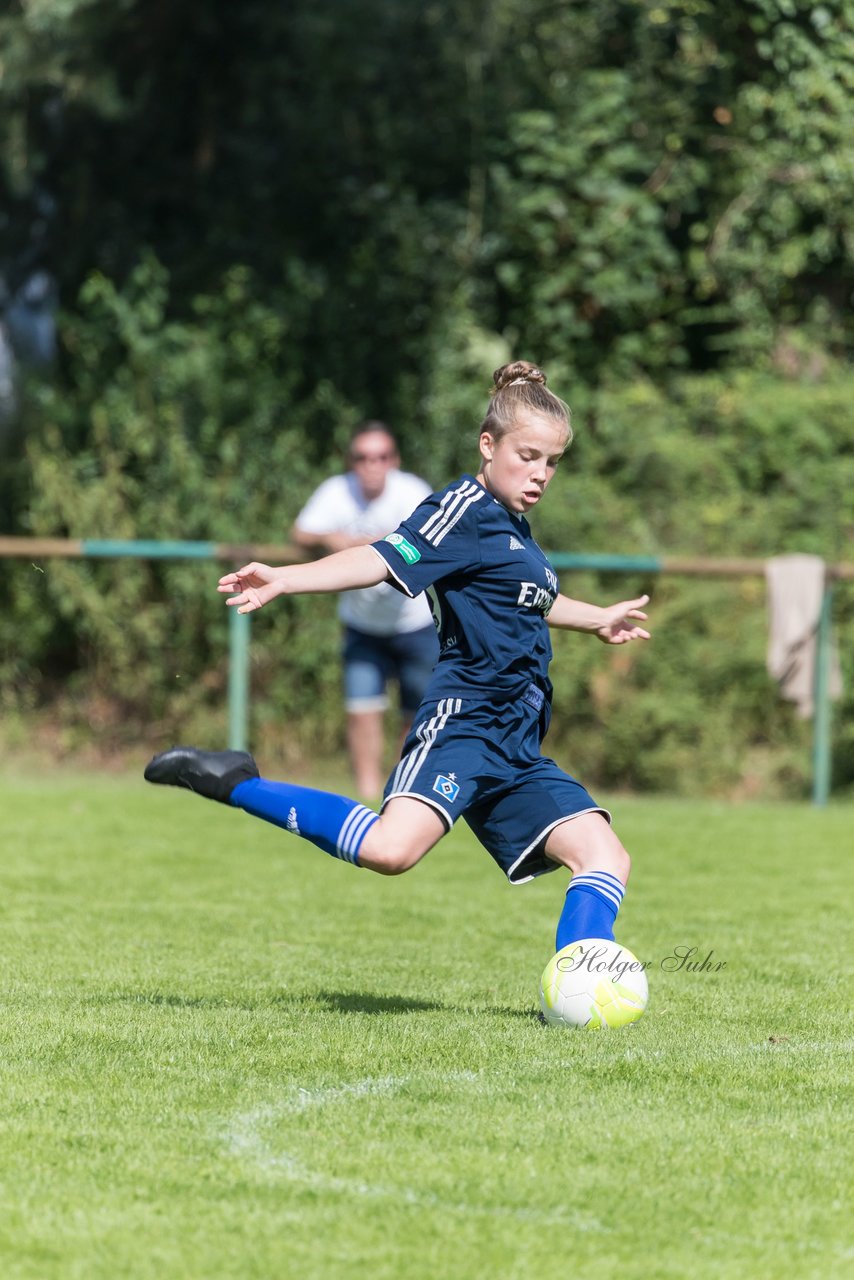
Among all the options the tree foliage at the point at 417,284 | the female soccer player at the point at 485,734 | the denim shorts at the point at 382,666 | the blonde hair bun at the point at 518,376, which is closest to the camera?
the female soccer player at the point at 485,734

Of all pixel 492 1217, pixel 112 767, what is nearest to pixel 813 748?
pixel 112 767

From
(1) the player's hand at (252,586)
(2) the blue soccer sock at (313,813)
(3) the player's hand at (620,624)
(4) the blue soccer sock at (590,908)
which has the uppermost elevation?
(1) the player's hand at (252,586)

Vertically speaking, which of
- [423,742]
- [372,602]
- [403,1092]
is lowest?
[403,1092]

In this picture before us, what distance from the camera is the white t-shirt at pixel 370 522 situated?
30.4 ft

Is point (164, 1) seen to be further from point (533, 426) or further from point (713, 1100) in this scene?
point (713, 1100)

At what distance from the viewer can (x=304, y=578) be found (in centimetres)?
416

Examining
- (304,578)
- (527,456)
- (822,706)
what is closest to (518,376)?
(527,456)

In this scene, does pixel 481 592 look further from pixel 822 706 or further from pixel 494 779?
pixel 822 706

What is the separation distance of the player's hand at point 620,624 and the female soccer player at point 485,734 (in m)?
0.38

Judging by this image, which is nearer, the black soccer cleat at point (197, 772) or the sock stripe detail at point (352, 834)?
the sock stripe detail at point (352, 834)

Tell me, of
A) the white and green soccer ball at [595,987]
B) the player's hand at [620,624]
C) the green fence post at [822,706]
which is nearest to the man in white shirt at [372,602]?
the green fence post at [822,706]

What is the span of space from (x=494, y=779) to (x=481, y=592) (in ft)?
1.59

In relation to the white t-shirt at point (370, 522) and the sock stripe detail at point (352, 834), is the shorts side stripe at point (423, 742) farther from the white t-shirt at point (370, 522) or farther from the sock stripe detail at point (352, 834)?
the white t-shirt at point (370, 522)

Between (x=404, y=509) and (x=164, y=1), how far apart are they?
6.20 meters
